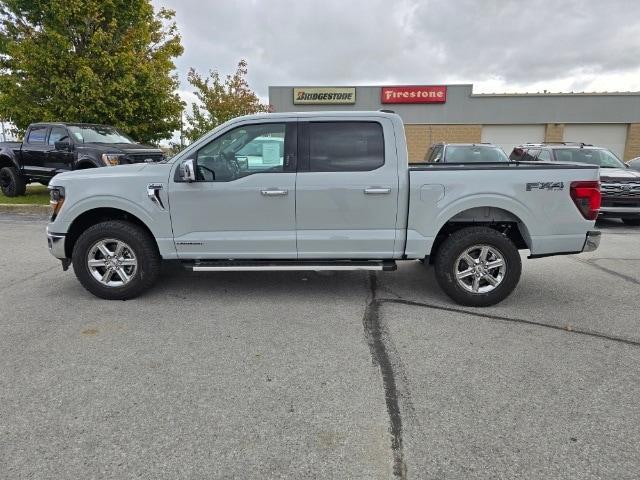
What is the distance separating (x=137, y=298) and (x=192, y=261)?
0.75 metres

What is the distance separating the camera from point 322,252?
4520mm

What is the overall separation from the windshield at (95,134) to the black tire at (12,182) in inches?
110

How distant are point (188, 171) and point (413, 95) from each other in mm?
23983

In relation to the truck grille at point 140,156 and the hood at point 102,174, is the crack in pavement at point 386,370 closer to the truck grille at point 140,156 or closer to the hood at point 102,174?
the hood at point 102,174

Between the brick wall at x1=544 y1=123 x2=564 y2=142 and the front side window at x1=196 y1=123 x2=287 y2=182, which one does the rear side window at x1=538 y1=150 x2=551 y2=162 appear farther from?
the brick wall at x1=544 y1=123 x2=564 y2=142

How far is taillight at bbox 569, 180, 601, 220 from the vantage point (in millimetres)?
4262

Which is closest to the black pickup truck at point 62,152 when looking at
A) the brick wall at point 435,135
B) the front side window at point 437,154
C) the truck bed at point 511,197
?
the front side window at point 437,154

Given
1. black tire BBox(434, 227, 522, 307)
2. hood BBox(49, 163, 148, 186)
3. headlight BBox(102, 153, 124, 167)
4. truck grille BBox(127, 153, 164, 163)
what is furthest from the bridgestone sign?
black tire BBox(434, 227, 522, 307)

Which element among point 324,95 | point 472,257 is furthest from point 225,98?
point 472,257

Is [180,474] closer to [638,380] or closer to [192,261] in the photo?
[192,261]

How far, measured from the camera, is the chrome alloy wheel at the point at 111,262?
4605 millimetres

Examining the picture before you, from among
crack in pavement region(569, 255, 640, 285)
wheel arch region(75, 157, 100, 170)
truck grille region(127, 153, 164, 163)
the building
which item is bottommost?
crack in pavement region(569, 255, 640, 285)

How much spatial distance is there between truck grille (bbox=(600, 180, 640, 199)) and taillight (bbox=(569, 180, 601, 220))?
624 centimetres

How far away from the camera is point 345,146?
446cm
